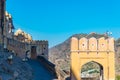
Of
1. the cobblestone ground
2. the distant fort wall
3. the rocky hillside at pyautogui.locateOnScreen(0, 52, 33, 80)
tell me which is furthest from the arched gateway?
the distant fort wall

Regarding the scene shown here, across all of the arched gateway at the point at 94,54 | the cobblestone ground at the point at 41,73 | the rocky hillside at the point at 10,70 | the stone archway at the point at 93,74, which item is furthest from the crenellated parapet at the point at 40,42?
the rocky hillside at the point at 10,70

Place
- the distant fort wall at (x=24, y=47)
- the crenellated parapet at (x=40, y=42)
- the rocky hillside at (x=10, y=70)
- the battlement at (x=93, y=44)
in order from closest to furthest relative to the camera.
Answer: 1. the rocky hillside at (x=10, y=70)
2. the battlement at (x=93, y=44)
3. the distant fort wall at (x=24, y=47)
4. the crenellated parapet at (x=40, y=42)

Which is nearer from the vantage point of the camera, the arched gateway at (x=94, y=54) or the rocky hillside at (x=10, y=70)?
the rocky hillside at (x=10, y=70)

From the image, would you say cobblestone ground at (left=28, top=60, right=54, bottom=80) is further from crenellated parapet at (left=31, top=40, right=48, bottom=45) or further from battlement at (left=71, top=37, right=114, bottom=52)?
crenellated parapet at (left=31, top=40, right=48, bottom=45)

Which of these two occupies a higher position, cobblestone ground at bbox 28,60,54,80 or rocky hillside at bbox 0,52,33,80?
rocky hillside at bbox 0,52,33,80

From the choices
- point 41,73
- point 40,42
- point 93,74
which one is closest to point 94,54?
point 41,73

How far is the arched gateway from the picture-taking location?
151 feet

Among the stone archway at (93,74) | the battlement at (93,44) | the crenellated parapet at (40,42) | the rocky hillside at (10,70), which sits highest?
the crenellated parapet at (40,42)

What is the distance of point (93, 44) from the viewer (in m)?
47.1

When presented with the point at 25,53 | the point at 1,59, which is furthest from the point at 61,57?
the point at 1,59

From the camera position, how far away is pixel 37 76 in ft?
141

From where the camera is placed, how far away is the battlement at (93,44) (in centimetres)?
4647

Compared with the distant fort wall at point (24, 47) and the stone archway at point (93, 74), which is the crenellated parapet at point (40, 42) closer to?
the distant fort wall at point (24, 47)

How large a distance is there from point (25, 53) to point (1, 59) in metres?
28.8
